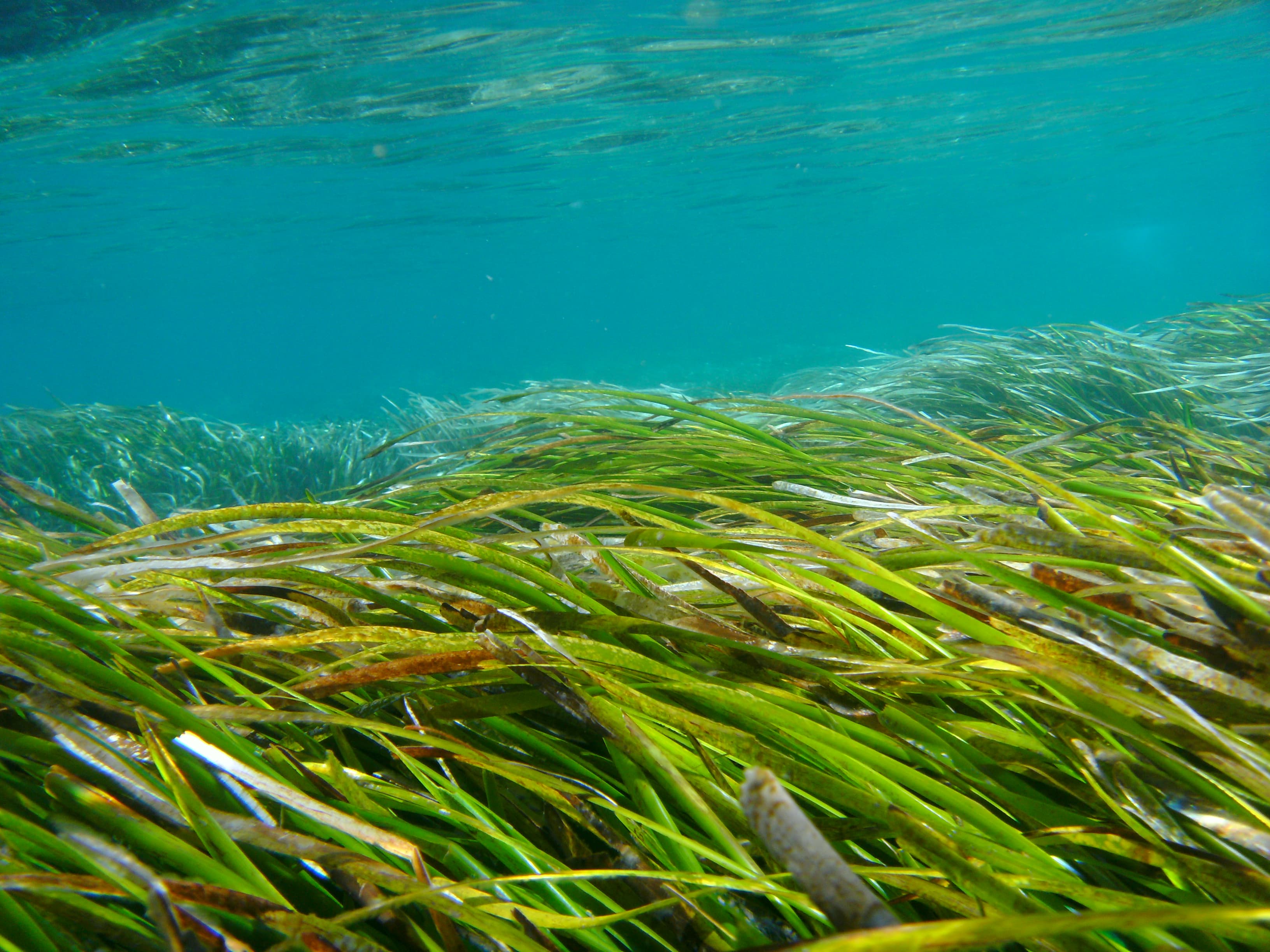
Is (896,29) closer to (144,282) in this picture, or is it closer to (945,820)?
(945,820)

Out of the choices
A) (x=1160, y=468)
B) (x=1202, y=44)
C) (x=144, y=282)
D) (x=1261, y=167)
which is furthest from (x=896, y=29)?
(x=1261, y=167)

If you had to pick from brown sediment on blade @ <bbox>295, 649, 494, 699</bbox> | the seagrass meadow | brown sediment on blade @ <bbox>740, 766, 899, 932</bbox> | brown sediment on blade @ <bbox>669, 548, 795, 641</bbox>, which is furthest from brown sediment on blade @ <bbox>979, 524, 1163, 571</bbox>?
brown sediment on blade @ <bbox>295, 649, 494, 699</bbox>

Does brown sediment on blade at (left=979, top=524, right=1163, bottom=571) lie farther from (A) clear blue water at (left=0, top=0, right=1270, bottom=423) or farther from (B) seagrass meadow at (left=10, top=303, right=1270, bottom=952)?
(A) clear blue water at (left=0, top=0, right=1270, bottom=423)

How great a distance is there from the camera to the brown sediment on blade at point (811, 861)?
0.51 m

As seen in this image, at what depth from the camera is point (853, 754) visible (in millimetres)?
800

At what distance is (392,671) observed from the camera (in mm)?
876

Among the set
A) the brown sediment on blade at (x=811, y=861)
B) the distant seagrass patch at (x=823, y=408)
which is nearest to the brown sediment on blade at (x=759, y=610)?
the brown sediment on blade at (x=811, y=861)

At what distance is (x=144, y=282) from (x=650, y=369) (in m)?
38.7

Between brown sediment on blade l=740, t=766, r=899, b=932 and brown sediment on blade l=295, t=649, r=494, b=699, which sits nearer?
brown sediment on blade l=740, t=766, r=899, b=932

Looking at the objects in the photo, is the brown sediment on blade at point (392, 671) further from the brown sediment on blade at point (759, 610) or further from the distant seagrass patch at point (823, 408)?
the distant seagrass patch at point (823, 408)

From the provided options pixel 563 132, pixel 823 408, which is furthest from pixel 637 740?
pixel 563 132

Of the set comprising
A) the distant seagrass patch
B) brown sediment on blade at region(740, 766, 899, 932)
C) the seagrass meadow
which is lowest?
the distant seagrass patch

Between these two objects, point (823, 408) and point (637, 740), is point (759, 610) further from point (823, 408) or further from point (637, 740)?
point (823, 408)

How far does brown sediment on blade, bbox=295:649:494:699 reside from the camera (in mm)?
875
